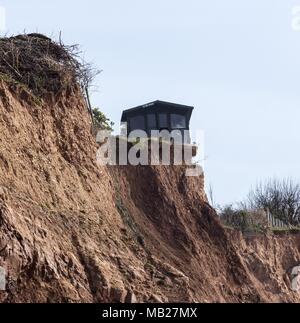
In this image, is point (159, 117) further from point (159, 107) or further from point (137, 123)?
point (137, 123)

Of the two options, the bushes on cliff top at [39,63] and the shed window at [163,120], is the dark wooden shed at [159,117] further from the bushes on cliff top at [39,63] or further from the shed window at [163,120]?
the bushes on cliff top at [39,63]

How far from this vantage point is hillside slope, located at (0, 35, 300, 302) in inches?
692

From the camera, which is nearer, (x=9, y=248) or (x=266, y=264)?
(x=9, y=248)

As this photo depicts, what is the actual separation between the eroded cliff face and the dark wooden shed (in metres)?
5.37

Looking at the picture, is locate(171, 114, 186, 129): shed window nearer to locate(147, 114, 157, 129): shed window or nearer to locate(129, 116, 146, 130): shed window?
locate(147, 114, 157, 129): shed window

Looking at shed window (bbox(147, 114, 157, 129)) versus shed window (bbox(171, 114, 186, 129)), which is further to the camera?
shed window (bbox(171, 114, 186, 129))

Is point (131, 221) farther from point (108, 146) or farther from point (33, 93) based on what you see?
point (33, 93)

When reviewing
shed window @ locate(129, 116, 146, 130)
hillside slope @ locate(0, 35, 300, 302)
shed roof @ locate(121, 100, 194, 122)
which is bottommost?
hillside slope @ locate(0, 35, 300, 302)

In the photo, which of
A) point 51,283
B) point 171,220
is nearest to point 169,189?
point 171,220

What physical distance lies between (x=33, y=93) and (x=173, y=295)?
21.6 ft

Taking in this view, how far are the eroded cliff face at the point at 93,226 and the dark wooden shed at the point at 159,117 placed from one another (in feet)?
17.6

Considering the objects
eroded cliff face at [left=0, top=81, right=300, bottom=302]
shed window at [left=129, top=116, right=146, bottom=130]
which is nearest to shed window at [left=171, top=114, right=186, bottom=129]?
shed window at [left=129, top=116, right=146, bottom=130]

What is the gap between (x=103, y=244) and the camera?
2106 cm
